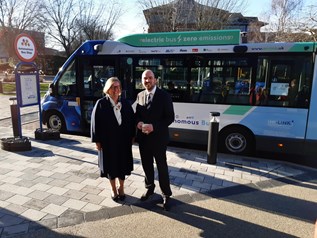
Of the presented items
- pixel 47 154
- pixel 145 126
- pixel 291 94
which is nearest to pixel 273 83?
pixel 291 94

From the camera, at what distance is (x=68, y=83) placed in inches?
272

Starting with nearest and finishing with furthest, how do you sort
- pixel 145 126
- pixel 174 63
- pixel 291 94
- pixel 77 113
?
pixel 145 126, pixel 291 94, pixel 174 63, pixel 77 113

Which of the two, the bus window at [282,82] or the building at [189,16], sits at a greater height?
the building at [189,16]

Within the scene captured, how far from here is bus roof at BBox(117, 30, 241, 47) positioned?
539 cm

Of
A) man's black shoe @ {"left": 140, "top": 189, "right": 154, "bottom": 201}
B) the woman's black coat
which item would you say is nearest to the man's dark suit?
the woman's black coat

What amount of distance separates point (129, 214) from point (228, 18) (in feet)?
56.9

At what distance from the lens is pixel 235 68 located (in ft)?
17.7

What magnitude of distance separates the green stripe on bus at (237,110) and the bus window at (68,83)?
4110 mm

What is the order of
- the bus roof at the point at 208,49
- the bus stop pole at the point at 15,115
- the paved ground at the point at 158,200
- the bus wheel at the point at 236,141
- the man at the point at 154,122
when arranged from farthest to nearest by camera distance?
the bus stop pole at the point at 15,115 → the bus wheel at the point at 236,141 → the bus roof at the point at 208,49 → the man at the point at 154,122 → the paved ground at the point at 158,200

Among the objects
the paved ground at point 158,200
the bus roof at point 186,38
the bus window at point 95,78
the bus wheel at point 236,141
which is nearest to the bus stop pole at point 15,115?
the paved ground at point 158,200

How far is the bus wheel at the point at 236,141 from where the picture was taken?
5.66 metres

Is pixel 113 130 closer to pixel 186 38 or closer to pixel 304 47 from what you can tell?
pixel 186 38

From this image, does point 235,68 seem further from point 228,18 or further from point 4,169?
point 228,18

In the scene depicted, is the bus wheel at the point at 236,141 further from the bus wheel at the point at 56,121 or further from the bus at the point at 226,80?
the bus wheel at the point at 56,121
